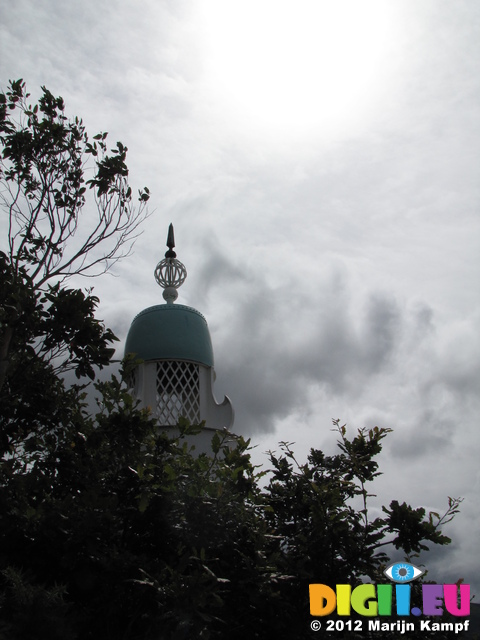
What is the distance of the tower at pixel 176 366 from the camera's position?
16969mm

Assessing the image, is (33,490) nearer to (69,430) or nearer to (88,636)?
(69,430)

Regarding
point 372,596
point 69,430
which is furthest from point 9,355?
point 372,596

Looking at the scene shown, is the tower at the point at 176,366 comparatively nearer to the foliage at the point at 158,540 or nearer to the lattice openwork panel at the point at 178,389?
the lattice openwork panel at the point at 178,389

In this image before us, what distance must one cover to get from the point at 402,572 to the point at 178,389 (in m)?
8.86

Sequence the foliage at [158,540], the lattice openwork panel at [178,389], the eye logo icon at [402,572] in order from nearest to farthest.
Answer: the foliage at [158,540] < the eye logo icon at [402,572] < the lattice openwork panel at [178,389]

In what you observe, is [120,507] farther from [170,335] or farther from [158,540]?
[170,335]

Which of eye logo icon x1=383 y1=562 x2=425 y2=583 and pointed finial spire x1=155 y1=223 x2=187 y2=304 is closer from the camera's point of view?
eye logo icon x1=383 y1=562 x2=425 y2=583

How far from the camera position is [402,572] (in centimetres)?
956

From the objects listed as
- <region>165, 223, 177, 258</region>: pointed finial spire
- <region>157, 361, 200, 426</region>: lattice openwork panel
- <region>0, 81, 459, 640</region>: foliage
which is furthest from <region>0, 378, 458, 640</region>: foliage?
<region>165, 223, 177, 258</region>: pointed finial spire

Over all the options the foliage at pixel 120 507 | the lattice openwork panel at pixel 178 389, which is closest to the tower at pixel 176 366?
the lattice openwork panel at pixel 178 389

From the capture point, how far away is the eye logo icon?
9.41m

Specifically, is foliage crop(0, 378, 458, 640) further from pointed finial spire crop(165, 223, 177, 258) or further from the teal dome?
pointed finial spire crop(165, 223, 177, 258)

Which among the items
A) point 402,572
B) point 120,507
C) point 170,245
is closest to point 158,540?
point 120,507

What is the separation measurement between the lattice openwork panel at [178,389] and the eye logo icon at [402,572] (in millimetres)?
8130
